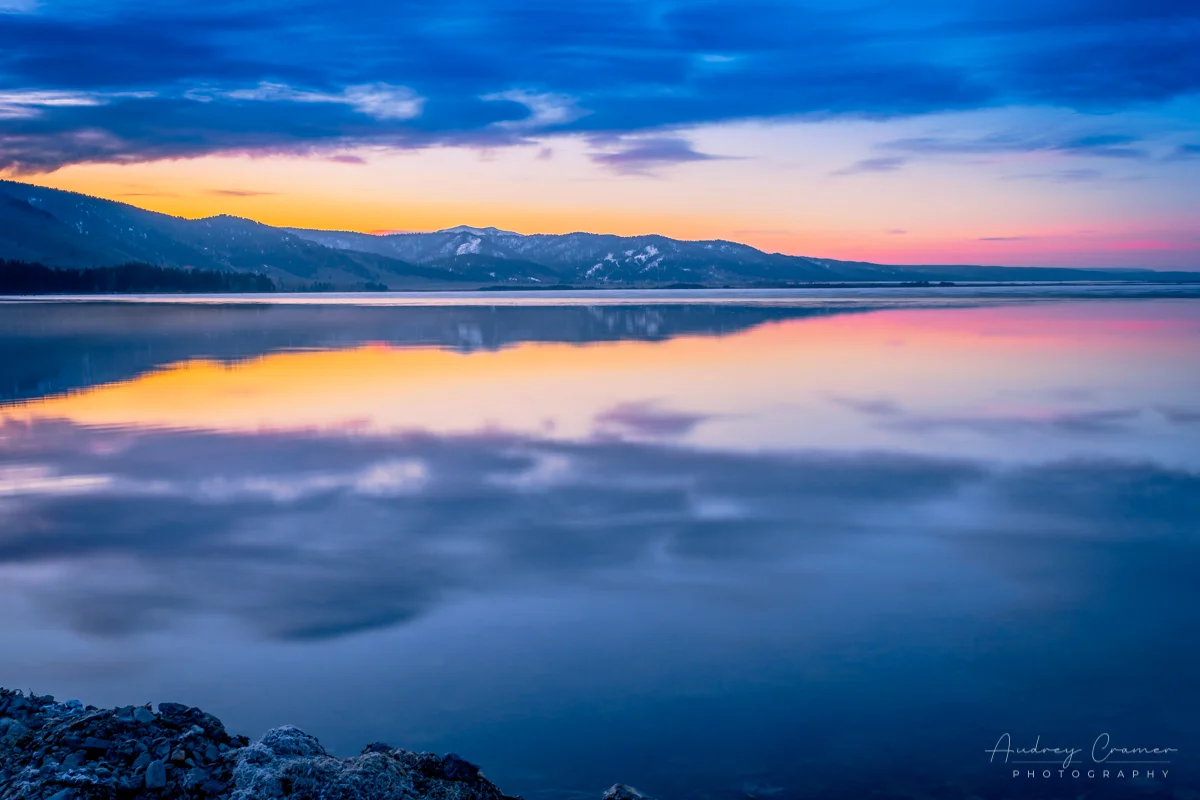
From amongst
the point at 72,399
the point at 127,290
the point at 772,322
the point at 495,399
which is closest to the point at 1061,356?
the point at 495,399

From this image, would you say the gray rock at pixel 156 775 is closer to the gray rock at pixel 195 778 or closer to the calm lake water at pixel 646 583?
the gray rock at pixel 195 778

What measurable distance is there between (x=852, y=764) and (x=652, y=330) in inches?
1549

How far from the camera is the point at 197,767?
4.85m

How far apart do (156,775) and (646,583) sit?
13.9ft

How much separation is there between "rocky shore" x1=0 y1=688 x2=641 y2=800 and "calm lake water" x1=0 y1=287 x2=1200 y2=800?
1.77ft

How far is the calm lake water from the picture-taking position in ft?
18.5

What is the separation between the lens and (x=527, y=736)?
5.69m

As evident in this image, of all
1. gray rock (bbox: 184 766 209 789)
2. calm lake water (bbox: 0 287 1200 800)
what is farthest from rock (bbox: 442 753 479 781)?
gray rock (bbox: 184 766 209 789)

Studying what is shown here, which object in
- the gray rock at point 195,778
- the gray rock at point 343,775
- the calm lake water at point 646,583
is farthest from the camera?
the calm lake water at point 646,583

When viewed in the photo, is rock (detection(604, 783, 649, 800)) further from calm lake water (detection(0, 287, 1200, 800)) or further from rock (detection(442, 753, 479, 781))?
rock (detection(442, 753, 479, 781))

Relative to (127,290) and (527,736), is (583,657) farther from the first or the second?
(127,290)

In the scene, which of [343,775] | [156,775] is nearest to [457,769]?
[343,775]

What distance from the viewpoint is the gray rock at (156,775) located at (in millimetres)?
4750

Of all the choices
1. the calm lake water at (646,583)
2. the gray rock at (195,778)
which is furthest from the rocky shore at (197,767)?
the calm lake water at (646,583)
